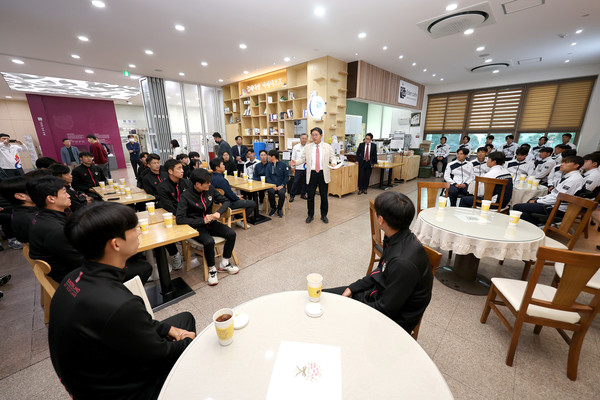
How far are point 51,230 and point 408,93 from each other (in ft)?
34.0

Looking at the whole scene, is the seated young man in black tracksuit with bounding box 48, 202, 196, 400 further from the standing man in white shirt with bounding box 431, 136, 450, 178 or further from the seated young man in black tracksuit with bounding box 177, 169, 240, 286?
the standing man in white shirt with bounding box 431, 136, 450, 178

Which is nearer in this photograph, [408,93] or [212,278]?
[212,278]

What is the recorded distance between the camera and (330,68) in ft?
20.3

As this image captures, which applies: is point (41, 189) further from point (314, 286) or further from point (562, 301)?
point (562, 301)

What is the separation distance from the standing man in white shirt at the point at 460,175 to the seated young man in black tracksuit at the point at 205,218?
4.52m

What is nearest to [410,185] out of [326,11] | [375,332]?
[326,11]

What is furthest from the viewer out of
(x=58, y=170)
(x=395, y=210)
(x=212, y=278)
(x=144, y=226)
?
(x=58, y=170)

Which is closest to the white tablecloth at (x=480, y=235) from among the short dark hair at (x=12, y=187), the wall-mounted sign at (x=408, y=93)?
the short dark hair at (x=12, y=187)

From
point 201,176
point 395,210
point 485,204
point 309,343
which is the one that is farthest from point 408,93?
point 309,343

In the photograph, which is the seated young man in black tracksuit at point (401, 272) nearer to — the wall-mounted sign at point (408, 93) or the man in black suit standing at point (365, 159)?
the man in black suit standing at point (365, 159)

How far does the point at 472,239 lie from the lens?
2.09 metres

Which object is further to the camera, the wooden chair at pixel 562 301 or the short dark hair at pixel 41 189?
the short dark hair at pixel 41 189

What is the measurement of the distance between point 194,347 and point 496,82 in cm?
1160

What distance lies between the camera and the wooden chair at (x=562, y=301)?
1317 millimetres
